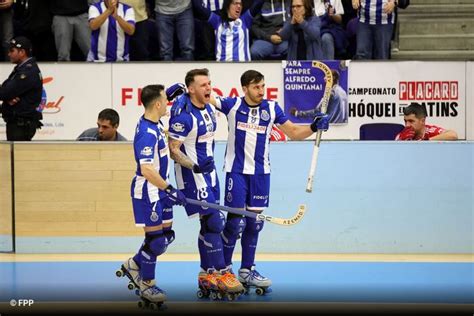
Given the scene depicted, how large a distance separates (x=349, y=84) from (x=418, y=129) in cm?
158

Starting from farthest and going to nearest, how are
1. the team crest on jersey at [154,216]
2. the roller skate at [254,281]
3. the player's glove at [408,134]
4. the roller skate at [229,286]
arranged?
1. the player's glove at [408,134]
2. the roller skate at [254,281]
3. the roller skate at [229,286]
4. the team crest on jersey at [154,216]

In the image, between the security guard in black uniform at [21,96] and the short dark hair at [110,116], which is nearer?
the short dark hair at [110,116]

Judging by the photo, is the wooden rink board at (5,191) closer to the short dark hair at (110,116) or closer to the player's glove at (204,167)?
the short dark hair at (110,116)

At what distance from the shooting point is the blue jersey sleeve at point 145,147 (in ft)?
29.4

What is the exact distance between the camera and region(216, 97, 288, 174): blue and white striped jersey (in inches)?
390

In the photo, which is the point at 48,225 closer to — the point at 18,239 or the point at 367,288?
the point at 18,239

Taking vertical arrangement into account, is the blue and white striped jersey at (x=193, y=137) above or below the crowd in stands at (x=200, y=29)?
below

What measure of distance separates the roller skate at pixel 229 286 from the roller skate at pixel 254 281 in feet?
1.31

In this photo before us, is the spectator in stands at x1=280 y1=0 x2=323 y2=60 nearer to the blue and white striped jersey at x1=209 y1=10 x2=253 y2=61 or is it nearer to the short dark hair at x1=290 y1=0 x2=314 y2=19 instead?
the short dark hair at x1=290 y1=0 x2=314 y2=19

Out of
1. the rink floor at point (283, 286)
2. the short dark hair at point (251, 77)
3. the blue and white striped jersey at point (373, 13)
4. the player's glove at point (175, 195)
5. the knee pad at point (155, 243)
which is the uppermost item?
the blue and white striped jersey at point (373, 13)

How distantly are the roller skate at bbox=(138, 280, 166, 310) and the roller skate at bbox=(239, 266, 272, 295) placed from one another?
1.09 metres

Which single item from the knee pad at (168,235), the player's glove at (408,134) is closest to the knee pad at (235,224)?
Result: the knee pad at (168,235)

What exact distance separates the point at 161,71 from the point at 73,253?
8.80ft

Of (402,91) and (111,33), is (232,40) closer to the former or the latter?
(111,33)
